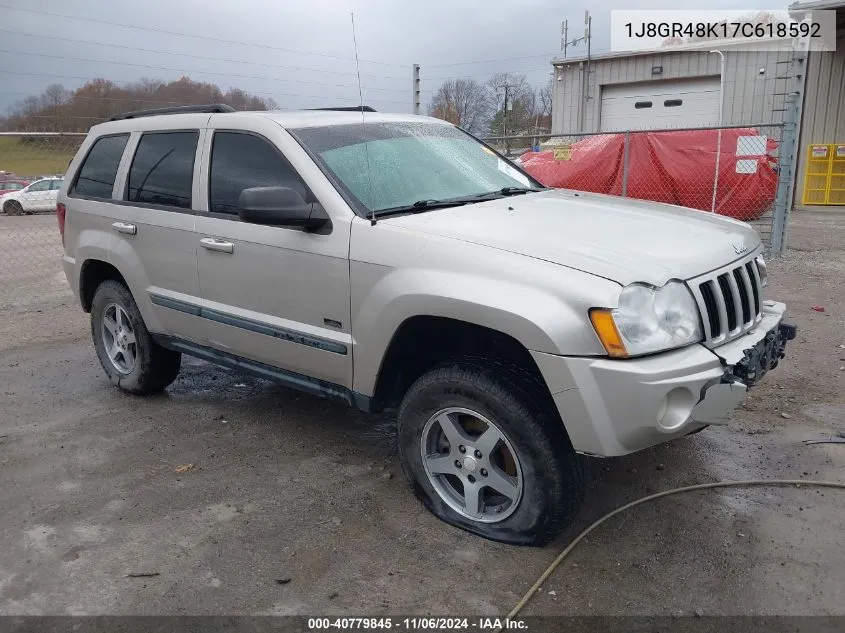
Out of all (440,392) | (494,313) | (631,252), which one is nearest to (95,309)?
(440,392)

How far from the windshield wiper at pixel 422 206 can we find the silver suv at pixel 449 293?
0.05 ft

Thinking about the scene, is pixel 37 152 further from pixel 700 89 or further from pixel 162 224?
pixel 700 89

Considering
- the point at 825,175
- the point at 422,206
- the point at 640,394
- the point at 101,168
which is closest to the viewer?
the point at 640,394

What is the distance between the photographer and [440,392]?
3.14m

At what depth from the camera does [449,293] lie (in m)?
2.96

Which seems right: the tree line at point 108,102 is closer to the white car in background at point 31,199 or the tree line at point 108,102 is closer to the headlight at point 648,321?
the headlight at point 648,321

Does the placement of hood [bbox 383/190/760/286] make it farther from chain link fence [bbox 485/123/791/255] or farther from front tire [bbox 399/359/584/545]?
chain link fence [bbox 485/123/791/255]

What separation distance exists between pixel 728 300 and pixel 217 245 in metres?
2.61

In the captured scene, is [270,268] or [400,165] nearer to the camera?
[270,268]

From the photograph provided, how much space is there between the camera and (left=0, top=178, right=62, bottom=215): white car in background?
24.2 meters

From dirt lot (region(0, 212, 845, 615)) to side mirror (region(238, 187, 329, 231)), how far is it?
1391mm

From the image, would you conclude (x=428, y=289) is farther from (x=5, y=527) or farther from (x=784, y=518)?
(x=5, y=527)

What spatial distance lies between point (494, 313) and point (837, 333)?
4687mm

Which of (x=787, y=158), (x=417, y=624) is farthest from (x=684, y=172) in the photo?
(x=417, y=624)
